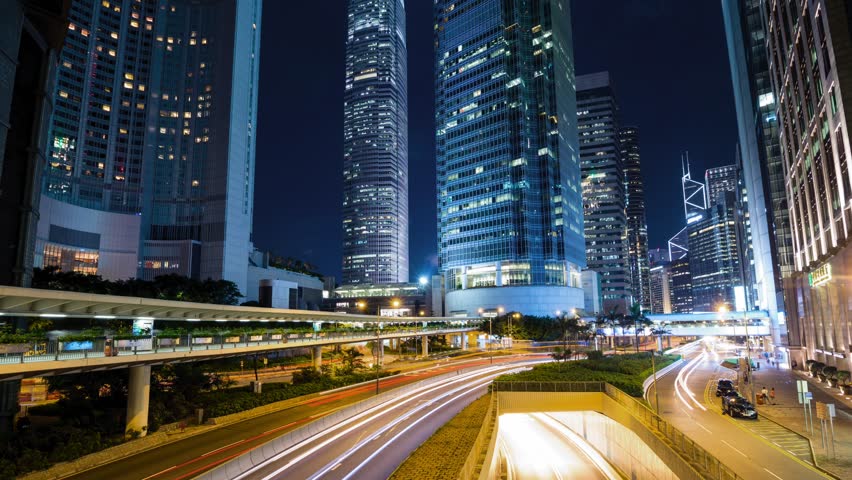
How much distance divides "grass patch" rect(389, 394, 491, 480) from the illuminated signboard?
138 feet

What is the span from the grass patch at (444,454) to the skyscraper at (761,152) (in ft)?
274

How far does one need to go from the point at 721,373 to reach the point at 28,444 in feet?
239

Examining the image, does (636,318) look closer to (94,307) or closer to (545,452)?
(545,452)

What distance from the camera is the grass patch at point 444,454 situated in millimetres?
20328

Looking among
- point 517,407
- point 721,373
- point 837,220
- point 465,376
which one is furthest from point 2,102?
point 721,373

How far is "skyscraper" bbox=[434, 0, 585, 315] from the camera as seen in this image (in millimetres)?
145750

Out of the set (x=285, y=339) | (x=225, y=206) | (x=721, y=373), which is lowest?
(x=721, y=373)

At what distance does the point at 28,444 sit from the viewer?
976 inches

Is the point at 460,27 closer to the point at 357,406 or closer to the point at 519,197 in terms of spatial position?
the point at 519,197

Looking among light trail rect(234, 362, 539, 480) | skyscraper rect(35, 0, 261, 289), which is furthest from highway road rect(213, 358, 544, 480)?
skyscraper rect(35, 0, 261, 289)

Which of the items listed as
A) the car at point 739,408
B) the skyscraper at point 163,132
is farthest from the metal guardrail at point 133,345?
the skyscraper at point 163,132

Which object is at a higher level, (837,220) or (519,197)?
(519,197)

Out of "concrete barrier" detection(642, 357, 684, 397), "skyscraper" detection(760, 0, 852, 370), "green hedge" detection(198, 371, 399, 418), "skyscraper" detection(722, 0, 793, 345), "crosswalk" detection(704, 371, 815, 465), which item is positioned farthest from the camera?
"skyscraper" detection(722, 0, 793, 345)

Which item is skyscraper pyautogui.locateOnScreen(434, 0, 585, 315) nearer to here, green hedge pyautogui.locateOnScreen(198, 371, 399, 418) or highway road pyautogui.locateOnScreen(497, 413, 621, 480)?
highway road pyautogui.locateOnScreen(497, 413, 621, 480)
